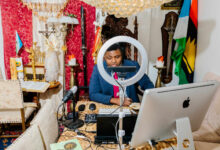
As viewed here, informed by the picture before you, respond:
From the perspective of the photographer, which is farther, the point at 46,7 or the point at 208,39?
the point at 46,7

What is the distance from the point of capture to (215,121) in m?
1.74

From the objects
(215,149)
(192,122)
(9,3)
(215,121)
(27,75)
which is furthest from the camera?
(27,75)

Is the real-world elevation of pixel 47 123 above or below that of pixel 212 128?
above

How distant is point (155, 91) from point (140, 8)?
613mm

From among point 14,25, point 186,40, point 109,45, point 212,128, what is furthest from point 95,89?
point 14,25

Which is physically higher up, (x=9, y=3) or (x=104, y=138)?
(x=9, y=3)

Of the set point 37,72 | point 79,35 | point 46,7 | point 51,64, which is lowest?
point 37,72

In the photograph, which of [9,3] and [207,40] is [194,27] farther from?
[9,3]

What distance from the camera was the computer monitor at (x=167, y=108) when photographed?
2.69ft

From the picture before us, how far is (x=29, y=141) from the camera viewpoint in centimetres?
96

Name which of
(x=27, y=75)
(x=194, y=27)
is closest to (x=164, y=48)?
(x=194, y=27)

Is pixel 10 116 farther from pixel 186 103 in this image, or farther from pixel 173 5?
pixel 173 5

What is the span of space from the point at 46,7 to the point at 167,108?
257cm

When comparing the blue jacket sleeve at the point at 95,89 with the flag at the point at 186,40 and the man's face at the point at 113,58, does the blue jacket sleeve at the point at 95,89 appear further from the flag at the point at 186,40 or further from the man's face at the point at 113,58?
the flag at the point at 186,40
